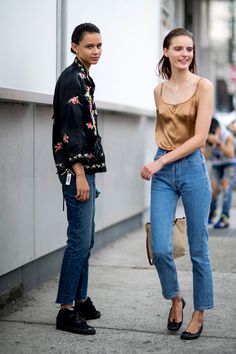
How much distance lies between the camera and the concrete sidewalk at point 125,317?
4.94m

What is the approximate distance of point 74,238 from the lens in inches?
203

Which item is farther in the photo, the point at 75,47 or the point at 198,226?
the point at 75,47

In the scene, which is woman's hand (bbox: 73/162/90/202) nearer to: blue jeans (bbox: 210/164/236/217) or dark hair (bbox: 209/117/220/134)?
dark hair (bbox: 209/117/220/134)

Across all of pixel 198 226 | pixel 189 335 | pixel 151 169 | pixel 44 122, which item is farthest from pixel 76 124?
pixel 44 122

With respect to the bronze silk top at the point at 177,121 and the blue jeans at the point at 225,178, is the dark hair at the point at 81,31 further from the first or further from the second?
the blue jeans at the point at 225,178

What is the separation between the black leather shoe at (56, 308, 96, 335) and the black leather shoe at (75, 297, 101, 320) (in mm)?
300

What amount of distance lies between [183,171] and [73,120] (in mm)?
745

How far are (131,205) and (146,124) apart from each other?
1.37 meters

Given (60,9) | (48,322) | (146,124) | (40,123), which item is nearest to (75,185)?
(48,322)

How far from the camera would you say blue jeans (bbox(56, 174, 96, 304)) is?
5121 mm

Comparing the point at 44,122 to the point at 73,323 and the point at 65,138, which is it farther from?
the point at 73,323

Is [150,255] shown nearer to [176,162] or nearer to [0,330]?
[176,162]

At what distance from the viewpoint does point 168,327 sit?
525cm

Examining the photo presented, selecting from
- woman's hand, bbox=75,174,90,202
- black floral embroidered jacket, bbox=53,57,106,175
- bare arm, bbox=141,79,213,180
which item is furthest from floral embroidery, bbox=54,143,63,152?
bare arm, bbox=141,79,213,180
